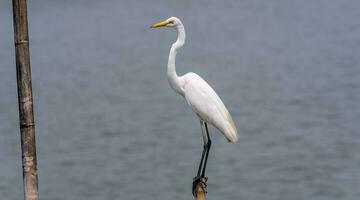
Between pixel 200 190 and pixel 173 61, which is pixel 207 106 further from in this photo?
pixel 200 190

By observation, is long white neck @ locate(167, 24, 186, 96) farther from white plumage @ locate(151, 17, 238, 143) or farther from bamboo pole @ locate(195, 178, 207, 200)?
bamboo pole @ locate(195, 178, 207, 200)

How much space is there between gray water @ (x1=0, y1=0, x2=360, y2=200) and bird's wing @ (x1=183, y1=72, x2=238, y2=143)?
5119mm

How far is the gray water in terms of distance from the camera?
44.1 ft

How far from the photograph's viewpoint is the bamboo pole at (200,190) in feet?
22.7

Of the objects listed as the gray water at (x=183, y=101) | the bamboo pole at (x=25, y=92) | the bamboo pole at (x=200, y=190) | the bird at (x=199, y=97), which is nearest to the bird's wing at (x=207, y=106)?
the bird at (x=199, y=97)

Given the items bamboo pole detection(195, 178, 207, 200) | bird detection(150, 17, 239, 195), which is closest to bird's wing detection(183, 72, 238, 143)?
bird detection(150, 17, 239, 195)

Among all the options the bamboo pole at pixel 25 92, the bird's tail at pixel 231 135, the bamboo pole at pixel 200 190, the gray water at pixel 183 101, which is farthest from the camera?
the gray water at pixel 183 101

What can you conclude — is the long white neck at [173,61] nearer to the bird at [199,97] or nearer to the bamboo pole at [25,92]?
the bird at [199,97]

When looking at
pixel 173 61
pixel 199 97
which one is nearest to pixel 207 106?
pixel 199 97

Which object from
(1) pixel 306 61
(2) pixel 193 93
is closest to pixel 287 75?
(1) pixel 306 61

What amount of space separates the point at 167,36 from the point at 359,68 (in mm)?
5163

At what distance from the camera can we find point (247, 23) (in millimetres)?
21219

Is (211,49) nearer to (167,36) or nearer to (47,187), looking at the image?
(167,36)

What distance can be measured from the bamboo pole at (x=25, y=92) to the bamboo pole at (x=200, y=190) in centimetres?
153
